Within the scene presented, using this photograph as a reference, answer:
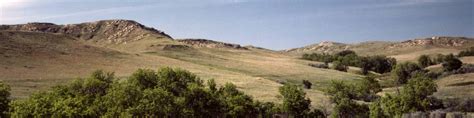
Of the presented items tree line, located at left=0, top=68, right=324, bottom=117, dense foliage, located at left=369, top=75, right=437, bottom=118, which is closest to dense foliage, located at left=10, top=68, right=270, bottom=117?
tree line, located at left=0, top=68, right=324, bottom=117

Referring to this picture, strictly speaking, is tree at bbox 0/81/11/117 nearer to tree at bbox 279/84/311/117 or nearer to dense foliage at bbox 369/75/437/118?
tree at bbox 279/84/311/117

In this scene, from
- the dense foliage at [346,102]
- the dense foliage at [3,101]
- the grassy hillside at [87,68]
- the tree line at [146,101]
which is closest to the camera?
the tree line at [146,101]

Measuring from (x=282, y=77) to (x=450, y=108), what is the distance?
272ft

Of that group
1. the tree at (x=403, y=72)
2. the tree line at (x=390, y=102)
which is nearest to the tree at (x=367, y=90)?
the tree line at (x=390, y=102)

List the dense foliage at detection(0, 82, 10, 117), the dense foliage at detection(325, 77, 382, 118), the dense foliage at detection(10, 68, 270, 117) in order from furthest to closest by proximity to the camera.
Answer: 1. the dense foliage at detection(325, 77, 382, 118)
2. the dense foliage at detection(0, 82, 10, 117)
3. the dense foliage at detection(10, 68, 270, 117)

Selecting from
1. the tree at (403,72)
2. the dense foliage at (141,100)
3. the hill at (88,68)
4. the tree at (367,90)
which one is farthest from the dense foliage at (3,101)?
the tree at (403,72)

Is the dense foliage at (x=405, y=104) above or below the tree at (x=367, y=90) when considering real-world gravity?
above

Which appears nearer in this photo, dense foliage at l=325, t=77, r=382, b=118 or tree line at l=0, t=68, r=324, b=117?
tree line at l=0, t=68, r=324, b=117

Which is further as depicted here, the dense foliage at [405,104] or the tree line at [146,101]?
the dense foliage at [405,104]

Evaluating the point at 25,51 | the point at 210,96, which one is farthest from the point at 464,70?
the point at 25,51

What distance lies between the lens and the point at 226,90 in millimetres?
83125

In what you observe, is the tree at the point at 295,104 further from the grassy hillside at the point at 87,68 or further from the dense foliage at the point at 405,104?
the grassy hillside at the point at 87,68

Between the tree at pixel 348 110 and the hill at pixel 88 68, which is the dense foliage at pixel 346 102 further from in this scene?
the hill at pixel 88 68

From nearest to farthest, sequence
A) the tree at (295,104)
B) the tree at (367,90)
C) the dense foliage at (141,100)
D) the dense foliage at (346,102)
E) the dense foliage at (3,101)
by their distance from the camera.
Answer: the dense foliage at (141,100), the dense foliage at (3,101), the tree at (295,104), the dense foliage at (346,102), the tree at (367,90)
